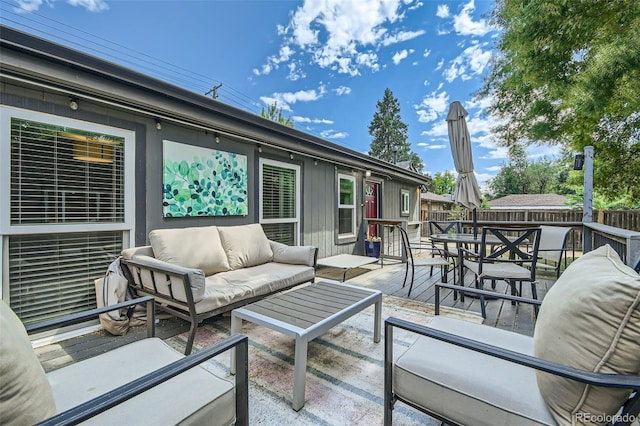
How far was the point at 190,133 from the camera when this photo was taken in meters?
3.57

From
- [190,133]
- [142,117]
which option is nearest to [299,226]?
[190,133]

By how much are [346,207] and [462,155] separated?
285 cm

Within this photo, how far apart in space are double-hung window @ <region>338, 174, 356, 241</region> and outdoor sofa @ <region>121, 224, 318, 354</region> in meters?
2.69

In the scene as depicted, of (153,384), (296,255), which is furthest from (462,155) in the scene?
(153,384)

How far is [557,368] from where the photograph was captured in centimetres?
97

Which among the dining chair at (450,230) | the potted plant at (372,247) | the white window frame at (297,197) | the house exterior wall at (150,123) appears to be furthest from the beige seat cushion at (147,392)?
the potted plant at (372,247)

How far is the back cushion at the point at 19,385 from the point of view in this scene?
0.73 metres

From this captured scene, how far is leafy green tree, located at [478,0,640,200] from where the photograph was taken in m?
4.53

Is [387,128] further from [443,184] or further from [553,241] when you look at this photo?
[553,241]

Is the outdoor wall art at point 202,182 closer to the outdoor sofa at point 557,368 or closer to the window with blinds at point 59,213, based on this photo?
the window with blinds at point 59,213

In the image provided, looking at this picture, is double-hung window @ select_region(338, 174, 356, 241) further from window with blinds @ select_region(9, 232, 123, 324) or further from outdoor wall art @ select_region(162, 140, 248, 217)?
window with blinds @ select_region(9, 232, 123, 324)

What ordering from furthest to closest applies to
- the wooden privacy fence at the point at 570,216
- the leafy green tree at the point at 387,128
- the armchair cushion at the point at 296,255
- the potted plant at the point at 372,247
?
the leafy green tree at the point at 387,128, the wooden privacy fence at the point at 570,216, the potted plant at the point at 372,247, the armchair cushion at the point at 296,255

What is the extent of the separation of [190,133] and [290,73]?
42.3 ft

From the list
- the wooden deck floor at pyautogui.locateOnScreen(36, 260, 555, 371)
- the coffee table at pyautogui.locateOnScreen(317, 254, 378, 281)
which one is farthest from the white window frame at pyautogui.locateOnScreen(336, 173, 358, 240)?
the coffee table at pyautogui.locateOnScreen(317, 254, 378, 281)
